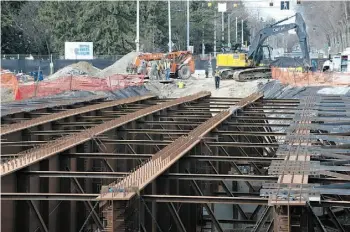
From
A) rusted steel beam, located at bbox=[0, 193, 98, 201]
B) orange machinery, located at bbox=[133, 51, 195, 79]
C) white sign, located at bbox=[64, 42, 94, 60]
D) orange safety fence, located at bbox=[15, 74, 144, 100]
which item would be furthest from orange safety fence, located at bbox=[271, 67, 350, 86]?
rusted steel beam, located at bbox=[0, 193, 98, 201]

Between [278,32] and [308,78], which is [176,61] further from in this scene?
[308,78]

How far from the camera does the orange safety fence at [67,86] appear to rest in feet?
124

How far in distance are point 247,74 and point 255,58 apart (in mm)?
2333

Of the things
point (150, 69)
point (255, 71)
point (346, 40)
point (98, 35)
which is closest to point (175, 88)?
point (150, 69)

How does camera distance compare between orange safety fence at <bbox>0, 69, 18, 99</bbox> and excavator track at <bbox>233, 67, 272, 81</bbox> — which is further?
excavator track at <bbox>233, 67, 272, 81</bbox>

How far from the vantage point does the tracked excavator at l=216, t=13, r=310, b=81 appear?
60.8 m

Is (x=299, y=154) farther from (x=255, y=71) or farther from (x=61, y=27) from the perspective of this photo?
(x=61, y=27)

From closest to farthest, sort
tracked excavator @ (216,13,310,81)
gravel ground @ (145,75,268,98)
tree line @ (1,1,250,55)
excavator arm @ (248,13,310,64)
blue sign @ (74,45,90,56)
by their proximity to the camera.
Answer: gravel ground @ (145,75,268,98), excavator arm @ (248,13,310,64), tracked excavator @ (216,13,310,81), blue sign @ (74,45,90,56), tree line @ (1,1,250,55)

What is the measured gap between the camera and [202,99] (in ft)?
106

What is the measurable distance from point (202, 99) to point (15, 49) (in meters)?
70.0

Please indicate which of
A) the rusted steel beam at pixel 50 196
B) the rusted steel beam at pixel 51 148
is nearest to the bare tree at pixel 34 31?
the rusted steel beam at pixel 51 148

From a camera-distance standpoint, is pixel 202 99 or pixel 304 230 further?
pixel 202 99

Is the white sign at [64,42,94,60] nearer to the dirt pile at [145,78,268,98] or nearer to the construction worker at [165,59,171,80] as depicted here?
the construction worker at [165,59,171,80]

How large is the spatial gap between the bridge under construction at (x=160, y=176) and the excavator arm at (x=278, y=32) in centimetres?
3762
